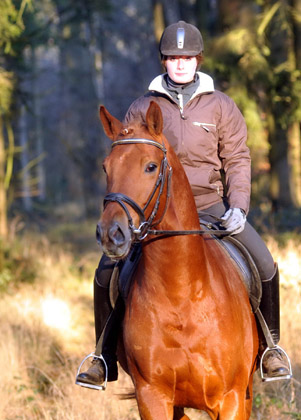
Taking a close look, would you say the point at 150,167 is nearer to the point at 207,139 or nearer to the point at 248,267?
the point at 207,139

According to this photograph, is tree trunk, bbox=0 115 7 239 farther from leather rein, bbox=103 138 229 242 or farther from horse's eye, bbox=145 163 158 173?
horse's eye, bbox=145 163 158 173

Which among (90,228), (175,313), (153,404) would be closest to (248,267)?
(175,313)

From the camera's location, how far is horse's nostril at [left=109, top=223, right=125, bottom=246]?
351cm

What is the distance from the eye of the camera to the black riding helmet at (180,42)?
15.7 ft

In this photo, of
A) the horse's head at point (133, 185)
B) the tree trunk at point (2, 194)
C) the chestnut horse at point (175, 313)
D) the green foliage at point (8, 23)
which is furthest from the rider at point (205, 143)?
the tree trunk at point (2, 194)

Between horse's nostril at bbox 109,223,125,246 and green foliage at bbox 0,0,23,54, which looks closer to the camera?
horse's nostril at bbox 109,223,125,246

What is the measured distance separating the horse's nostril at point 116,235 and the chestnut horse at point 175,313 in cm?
34

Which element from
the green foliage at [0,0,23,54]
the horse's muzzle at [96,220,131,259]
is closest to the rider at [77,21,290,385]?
the horse's muzzle at [96,220,131,259]

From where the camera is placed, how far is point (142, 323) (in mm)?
4270

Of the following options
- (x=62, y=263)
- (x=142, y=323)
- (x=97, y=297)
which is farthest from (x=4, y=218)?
(x=142, y=323)

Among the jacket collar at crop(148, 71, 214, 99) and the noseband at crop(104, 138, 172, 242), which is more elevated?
the jacket collar at crop(148, 71, 214, 99)

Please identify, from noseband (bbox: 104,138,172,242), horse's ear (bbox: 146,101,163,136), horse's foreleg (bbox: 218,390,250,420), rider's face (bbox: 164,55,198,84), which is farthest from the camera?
rider's face (bbox: 164,55,198,84)

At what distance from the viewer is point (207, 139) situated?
4.74m

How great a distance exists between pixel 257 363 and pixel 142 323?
1460mm
